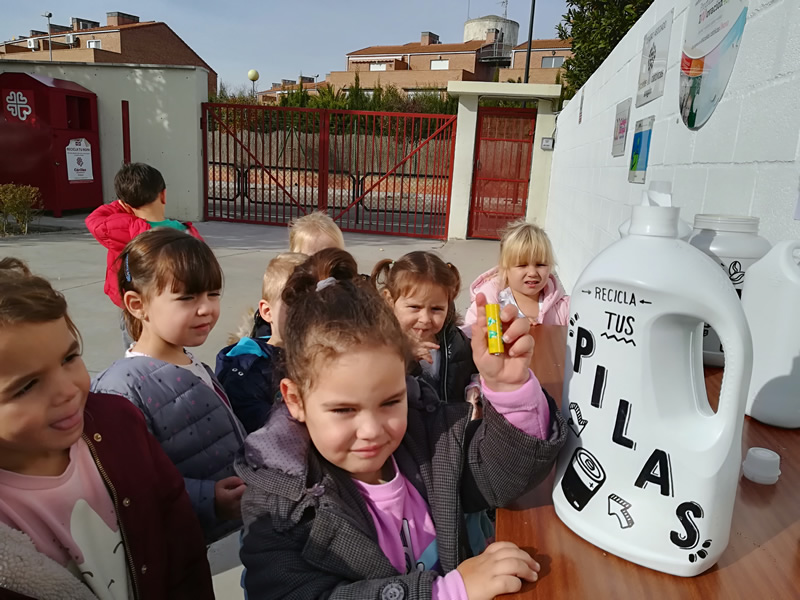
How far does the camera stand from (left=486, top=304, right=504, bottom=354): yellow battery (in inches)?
33.0

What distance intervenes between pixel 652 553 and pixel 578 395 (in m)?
0.22

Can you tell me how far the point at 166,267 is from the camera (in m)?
1.62

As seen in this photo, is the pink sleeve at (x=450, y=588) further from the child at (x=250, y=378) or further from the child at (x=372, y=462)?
the child at (x=250, y=378)

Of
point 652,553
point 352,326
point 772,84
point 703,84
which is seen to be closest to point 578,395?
point 652,553

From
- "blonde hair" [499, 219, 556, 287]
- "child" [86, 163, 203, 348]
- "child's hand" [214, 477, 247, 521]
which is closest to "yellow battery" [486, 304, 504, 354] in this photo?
"child's hand" [214, 477, 247, 521]

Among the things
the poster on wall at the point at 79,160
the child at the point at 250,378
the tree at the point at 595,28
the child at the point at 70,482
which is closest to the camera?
the child at the point at 70,482

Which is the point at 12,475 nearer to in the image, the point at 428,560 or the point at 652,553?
the point at 428,560

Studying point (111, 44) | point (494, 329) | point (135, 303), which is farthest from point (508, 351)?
point (111, 44)

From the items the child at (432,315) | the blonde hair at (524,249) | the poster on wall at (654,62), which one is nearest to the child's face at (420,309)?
the child at (432,315)

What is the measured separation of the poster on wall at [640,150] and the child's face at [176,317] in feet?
7.04

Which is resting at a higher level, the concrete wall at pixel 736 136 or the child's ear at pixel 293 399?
the concrete wall at pixel 736 136

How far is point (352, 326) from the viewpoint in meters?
1.01

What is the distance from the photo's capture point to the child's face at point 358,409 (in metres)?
0.96

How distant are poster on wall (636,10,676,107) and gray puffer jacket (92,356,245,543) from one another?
2340 mm
